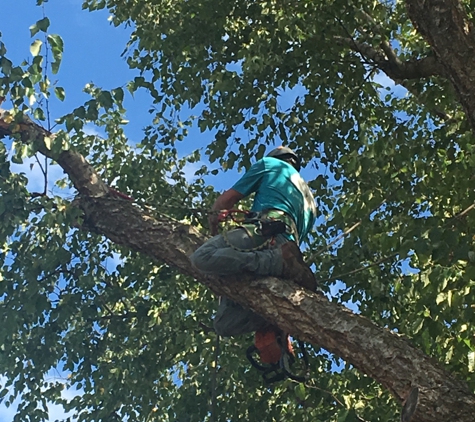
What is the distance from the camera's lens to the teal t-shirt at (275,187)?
4.41 m

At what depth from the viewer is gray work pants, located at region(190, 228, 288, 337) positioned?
3.93m

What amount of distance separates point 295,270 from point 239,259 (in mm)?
364

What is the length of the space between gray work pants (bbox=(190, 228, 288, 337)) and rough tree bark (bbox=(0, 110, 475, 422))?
0.09m

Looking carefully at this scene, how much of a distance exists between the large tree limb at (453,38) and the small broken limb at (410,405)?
148 cm

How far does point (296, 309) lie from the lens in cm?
371

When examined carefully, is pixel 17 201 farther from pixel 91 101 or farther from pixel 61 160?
pixel 91 101

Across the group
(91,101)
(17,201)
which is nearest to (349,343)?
(91,101)

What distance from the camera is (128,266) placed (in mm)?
6781

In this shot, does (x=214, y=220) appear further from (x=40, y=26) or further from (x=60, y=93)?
(x=40, y=26)

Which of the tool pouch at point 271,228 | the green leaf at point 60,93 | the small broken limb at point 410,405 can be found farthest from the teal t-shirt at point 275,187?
the small broken limb at point 410,405

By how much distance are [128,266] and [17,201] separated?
6.96 ft

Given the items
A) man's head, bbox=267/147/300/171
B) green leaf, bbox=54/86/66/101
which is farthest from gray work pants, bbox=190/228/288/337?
green leaf, bbox=54/86/66/101

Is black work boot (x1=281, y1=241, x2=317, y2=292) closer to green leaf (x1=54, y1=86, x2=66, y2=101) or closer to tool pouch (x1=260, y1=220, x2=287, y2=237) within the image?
tool pouch (x1=260, y1=220, x2=287, y2=237)

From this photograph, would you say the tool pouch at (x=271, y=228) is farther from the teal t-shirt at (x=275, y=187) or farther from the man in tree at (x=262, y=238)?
the teal t-shirt at (x=275, y=187)
